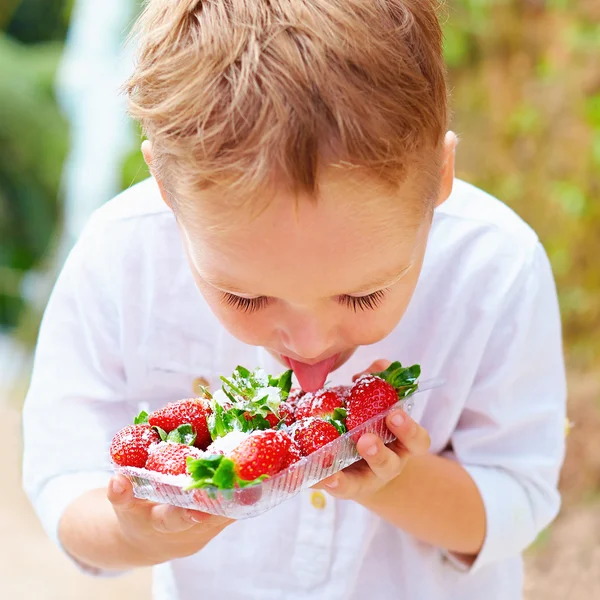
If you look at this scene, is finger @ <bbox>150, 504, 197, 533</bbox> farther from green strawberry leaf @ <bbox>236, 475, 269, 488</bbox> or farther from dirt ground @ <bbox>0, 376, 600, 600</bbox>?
dirt ground @ <bbox>0, 376, 600, 600</bbox>

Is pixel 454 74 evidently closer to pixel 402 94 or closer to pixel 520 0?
pixel 520 0

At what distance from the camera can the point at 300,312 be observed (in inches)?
39.9

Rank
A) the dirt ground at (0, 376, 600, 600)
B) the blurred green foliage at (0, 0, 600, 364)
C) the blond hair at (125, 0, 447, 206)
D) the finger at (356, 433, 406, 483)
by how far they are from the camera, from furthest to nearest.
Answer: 1. the blurred green foliage at (0, 0, 600, 364)
2. the dirt ground at (0, 376, 600, 600)
3. the finger at (356, 433, 406, 483)
4. the blond hair at (125, 0, 447, 206)

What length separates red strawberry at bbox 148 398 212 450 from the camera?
1105mm

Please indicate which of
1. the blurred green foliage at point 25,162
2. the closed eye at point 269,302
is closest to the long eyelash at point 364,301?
the closed eye at point 269,302

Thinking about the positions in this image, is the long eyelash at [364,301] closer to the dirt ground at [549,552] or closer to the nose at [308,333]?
the nose at [308,333]

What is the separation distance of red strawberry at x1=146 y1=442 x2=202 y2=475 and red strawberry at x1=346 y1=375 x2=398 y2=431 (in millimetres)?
187

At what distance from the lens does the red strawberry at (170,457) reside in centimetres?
100

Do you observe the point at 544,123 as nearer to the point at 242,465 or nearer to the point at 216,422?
the point at 216,422

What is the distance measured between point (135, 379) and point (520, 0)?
2.16 m

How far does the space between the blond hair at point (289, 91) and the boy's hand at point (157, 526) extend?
0.36 metres

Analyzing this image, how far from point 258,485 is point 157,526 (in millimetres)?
259

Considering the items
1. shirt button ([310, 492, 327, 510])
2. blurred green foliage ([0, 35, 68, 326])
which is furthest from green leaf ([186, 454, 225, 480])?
blurred green foliage ([0, 35, 68, 326])

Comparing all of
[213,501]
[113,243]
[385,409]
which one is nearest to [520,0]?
[113,243]
